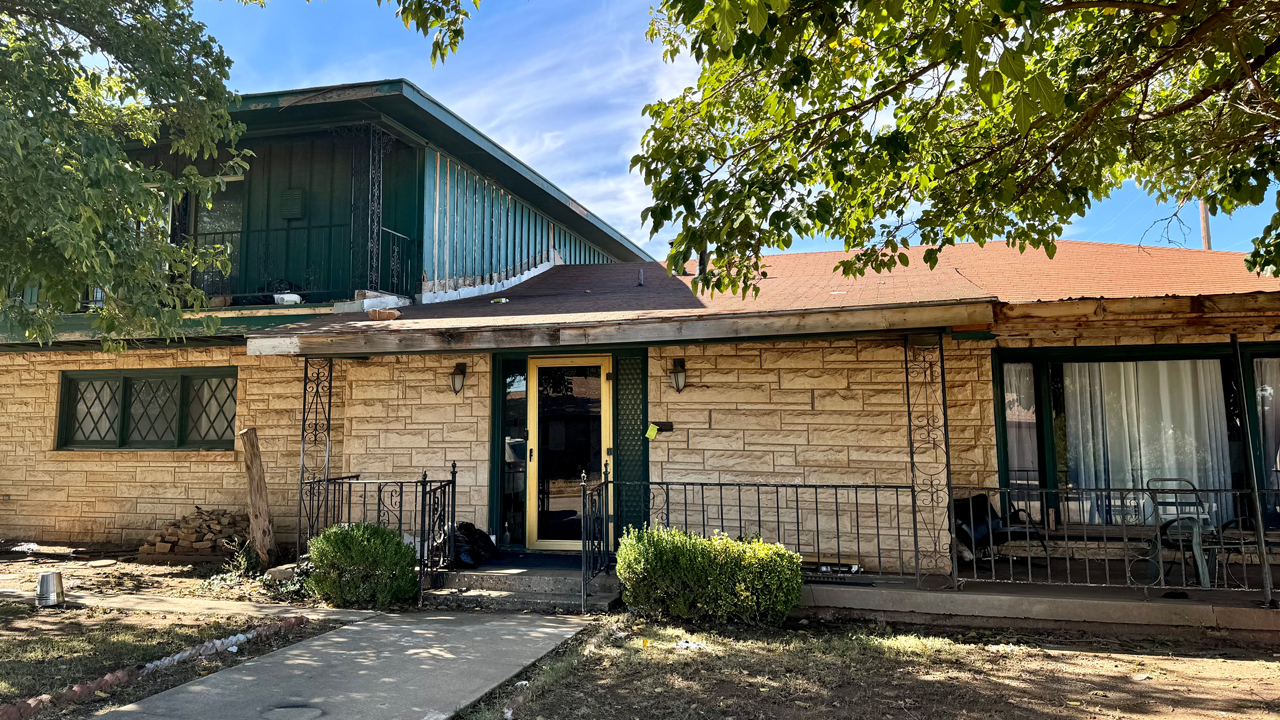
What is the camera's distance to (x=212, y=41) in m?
7.04

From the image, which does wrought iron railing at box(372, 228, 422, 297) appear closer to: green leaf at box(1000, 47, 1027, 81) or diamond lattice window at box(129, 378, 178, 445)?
diamond lattice window at box(129, 378, 178, 445)

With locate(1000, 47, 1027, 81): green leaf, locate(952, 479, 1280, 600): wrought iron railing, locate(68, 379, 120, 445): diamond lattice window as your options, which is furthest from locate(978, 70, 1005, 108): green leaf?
locate(68, 379, 120, 445): diamond lattice window

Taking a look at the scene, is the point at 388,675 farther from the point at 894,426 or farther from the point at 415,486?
the point at 894,426

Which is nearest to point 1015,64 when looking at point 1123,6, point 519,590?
point 1123,6

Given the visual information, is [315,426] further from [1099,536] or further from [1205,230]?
[1205,230]

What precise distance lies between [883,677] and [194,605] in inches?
226

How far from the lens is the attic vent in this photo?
399 inches

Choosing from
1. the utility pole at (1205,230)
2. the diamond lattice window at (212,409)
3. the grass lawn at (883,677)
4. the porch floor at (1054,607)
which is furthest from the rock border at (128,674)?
the utility pole at (1205,230)

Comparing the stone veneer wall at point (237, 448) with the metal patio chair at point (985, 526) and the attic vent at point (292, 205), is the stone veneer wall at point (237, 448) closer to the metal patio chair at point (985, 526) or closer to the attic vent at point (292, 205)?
the attic vent at point (292, 205)

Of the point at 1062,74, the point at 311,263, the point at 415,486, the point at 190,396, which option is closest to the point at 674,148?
the point at 1062,74

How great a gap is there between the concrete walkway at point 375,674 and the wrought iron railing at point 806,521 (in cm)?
132

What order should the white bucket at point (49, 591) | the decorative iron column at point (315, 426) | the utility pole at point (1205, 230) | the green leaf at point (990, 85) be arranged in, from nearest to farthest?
the green leaf at point (990, 85) → the white bucket at point (49, 591) → the decorative iron column at point (315, 426) → the utility pole at point (1205, 230)

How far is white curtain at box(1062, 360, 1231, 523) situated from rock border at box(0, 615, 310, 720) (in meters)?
7.21

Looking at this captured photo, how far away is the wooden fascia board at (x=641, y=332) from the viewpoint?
609 cm
